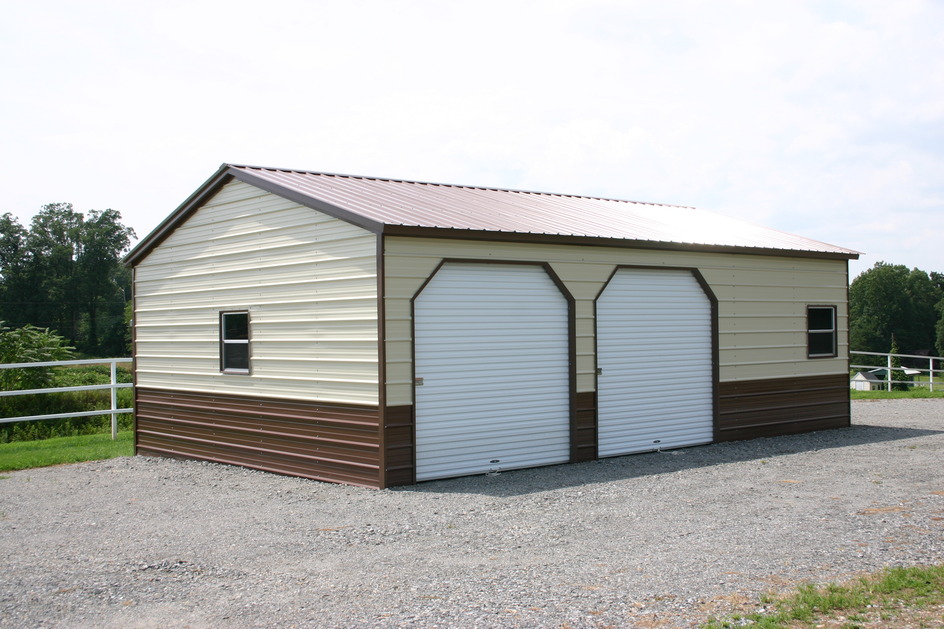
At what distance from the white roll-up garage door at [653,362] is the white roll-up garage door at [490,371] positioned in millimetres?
770

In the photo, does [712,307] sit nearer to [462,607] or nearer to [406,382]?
[406,382]

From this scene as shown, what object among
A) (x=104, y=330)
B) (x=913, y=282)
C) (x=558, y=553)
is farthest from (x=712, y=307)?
(x=913, y=282)

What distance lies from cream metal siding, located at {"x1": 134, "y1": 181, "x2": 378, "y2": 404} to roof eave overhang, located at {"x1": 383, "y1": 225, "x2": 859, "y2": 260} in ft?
1.72

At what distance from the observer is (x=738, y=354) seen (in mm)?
12953

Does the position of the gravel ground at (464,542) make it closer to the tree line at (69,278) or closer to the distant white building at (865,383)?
the distant white building at (865,383)

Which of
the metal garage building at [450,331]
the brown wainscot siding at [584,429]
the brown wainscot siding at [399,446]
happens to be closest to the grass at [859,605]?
the brown wainscot siding at [399,446]

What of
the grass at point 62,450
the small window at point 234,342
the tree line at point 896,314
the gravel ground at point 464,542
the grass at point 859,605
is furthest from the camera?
the tree line at point 896,314

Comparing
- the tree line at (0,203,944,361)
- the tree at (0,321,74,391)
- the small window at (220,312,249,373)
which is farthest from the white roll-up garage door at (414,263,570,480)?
the tree line at (0,203,944,361)

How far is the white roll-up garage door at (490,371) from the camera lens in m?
9.79

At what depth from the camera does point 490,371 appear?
1028cm

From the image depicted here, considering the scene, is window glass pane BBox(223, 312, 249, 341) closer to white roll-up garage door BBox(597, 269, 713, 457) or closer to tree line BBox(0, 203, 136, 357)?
white roll-up garage door BBox(597, 269, 713, 457)

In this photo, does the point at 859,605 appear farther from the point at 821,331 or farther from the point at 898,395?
the point at 898,395

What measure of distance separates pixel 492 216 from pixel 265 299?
311 cm

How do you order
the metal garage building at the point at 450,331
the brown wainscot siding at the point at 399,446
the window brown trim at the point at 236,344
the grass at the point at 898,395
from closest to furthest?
1. the brown wainscot siding at the point at 399,446
2. the metal garage building at the point at 450,331
3. the window brown trim at the point at 236,344
4. the grass at the point at 898,395
